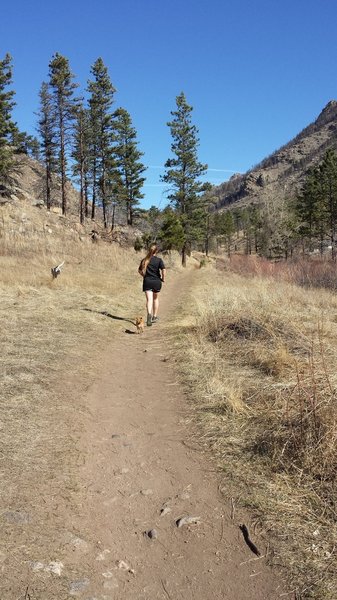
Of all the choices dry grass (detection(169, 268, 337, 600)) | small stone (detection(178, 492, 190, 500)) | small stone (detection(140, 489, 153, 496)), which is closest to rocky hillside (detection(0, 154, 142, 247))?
dry grass (detection(169, 268, 337, 600))

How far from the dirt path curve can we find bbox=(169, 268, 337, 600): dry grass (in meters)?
0.23

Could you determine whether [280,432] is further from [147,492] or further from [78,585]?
[78,585]

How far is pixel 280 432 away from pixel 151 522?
144 centimetres

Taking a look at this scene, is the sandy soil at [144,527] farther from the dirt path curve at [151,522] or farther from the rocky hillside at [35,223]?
the rocky hillside at [35,223]

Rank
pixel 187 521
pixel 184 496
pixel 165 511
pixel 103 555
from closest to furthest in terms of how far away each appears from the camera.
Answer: pixel 103 555 < pixel 187 521 < pixel 165 511 < pixel 184 496

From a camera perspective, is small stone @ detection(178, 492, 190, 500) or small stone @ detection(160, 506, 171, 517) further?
small stone @ detection(178, 492, 190, 500)

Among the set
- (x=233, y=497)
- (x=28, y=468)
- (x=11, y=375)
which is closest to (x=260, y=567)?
(x=233, y=497)

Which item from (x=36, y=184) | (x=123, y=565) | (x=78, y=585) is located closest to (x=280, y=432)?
(x=123, y=565)

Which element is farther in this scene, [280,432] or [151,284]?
[151,284]

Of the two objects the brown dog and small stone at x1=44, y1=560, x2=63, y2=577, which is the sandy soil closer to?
small stone at x1=44, y1=560, x2=63, y2=577

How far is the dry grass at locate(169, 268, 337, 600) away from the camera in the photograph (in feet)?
8.92

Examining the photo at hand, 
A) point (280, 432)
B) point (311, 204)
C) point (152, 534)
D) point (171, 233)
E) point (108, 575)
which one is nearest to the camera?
point (108, 575)

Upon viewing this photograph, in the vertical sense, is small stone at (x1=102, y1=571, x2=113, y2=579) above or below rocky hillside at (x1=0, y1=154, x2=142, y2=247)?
below

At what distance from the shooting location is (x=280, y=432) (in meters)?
3.86
